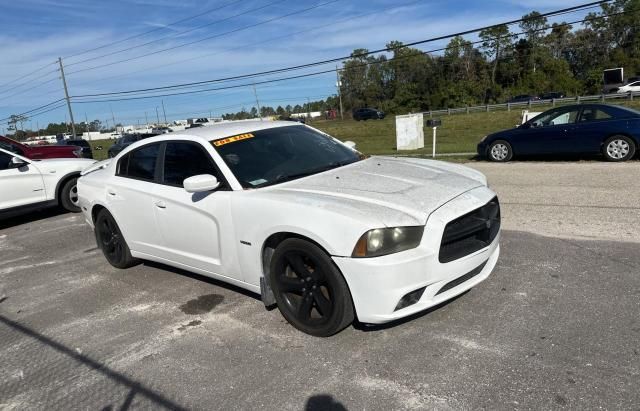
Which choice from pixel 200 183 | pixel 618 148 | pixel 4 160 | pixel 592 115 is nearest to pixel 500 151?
pixel 592 115

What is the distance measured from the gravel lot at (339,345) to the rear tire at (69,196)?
454cm

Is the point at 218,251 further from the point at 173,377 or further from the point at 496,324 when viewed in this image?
the point at 496,324

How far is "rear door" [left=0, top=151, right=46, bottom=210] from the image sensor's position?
8.86m

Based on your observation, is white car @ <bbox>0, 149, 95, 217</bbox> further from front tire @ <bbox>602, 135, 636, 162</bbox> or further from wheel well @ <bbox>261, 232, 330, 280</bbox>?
front tire @ <bbox>602, 135, 636, 162</bbox>

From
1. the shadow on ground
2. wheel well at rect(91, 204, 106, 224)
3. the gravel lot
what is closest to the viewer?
the gravel lot

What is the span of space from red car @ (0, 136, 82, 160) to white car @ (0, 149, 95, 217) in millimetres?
2425

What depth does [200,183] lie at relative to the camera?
3.95 m

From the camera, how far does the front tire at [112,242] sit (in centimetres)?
555

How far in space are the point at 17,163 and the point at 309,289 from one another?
25.6 ft

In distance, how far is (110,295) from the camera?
502 cm

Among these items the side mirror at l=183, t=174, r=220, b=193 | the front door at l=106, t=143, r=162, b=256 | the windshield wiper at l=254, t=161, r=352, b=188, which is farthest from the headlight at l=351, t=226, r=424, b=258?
the front door at l=106, t=143, r=162, b=256

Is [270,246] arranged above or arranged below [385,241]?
below

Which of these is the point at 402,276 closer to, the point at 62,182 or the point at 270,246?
the point at 270,246

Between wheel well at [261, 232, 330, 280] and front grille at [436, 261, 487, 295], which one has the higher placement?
wheel well at [261, 232, 330, 280]
